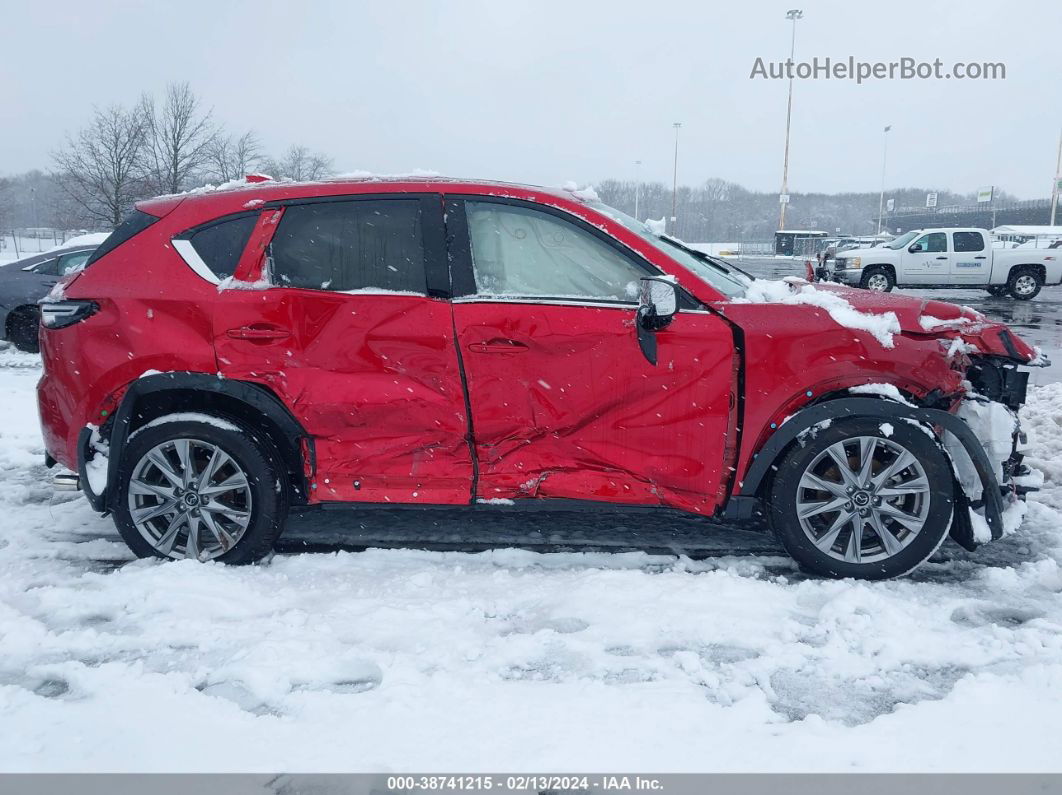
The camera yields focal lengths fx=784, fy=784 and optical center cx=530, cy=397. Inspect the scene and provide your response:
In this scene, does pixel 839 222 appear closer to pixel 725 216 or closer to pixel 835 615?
pixel 725 216

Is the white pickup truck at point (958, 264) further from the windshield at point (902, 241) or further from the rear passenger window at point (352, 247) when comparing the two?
the rear passenger window at point (352, 247)

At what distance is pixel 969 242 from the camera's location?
2081 centimetres

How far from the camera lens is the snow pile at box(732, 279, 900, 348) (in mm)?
3496

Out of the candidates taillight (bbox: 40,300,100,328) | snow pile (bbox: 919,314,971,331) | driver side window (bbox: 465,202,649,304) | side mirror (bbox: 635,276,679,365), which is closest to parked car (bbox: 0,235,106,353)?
taillight (bbox: 40,300,100,328)

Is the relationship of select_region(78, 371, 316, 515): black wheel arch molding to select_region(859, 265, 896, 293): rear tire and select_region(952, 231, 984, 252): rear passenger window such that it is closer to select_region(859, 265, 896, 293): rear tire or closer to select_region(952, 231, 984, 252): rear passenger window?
select_region(859, 265, 896, 293): rear tire

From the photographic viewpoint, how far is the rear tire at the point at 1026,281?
20.9m

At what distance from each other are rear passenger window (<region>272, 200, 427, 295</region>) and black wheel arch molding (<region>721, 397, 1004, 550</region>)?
173 centimetres

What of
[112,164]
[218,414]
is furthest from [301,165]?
[218,414]

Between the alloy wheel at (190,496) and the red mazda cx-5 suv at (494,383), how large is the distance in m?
0.01

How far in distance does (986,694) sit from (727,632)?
90 centimetres

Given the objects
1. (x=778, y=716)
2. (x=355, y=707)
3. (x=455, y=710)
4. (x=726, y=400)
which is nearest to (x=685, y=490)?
(x=726, y=400)

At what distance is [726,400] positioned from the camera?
3504 millimetres

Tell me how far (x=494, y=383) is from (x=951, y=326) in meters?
2.09
